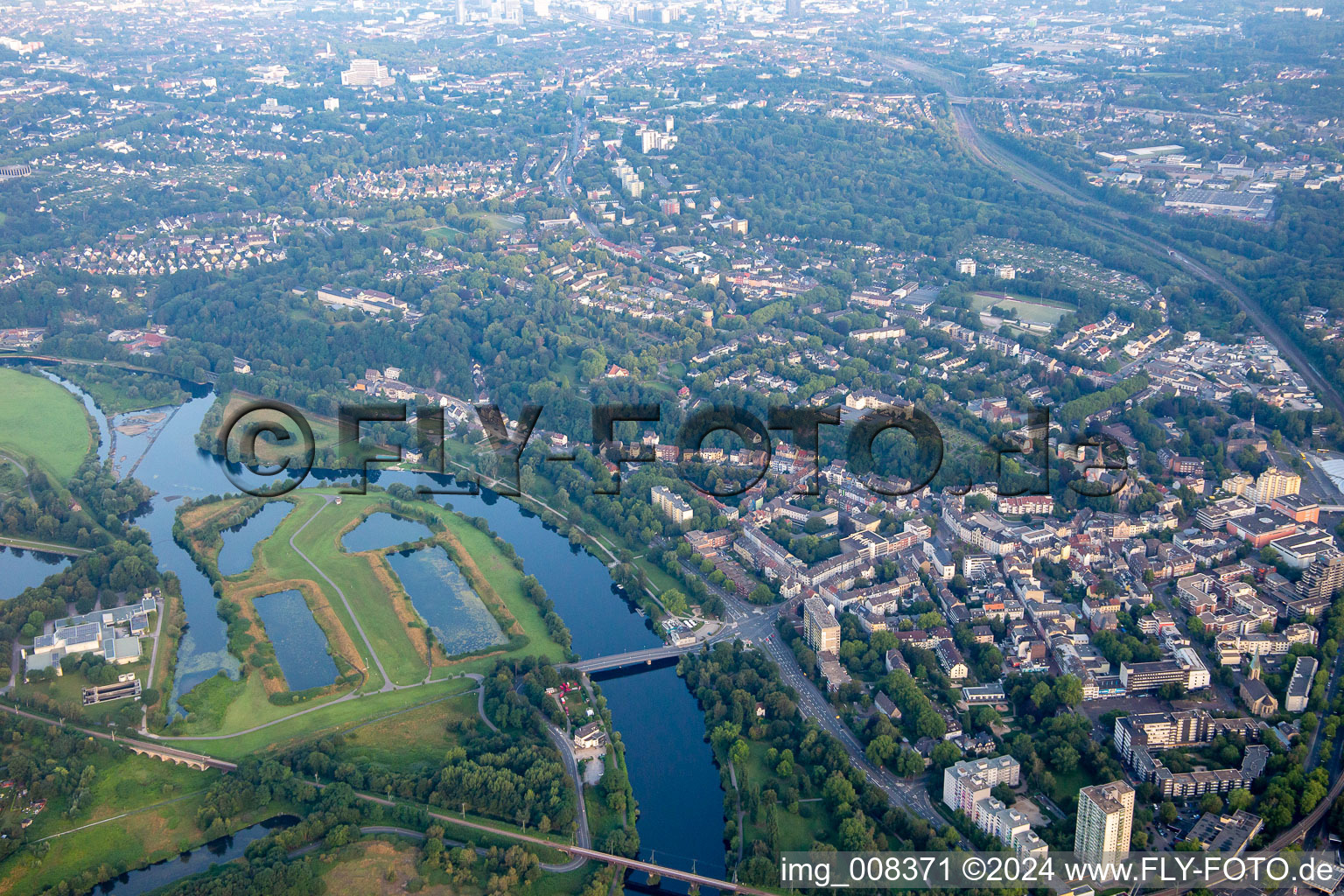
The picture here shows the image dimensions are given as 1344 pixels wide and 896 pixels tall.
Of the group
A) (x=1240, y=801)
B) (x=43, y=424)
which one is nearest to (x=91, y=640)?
(x=43, y=424)

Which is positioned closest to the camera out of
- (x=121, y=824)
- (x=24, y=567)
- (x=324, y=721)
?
(x=121, y=824)

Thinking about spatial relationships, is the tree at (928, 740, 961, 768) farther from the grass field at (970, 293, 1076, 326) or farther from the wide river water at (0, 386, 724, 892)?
the grass field at (970, 293, 1076, 326)

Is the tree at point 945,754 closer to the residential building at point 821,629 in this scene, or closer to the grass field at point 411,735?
the residential building at point 821,629

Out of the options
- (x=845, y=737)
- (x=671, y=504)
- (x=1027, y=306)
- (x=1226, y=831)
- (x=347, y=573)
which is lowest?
(x=845, y=737)

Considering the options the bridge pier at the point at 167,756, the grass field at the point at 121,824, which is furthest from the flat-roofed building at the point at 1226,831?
the bridge pier at the point at 167,756

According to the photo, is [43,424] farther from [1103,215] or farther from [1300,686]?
[1103,215]

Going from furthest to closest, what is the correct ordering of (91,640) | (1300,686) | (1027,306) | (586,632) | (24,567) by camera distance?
(1027,306) → (24,567) → (586,632) → (91,640) → (1300,686)
